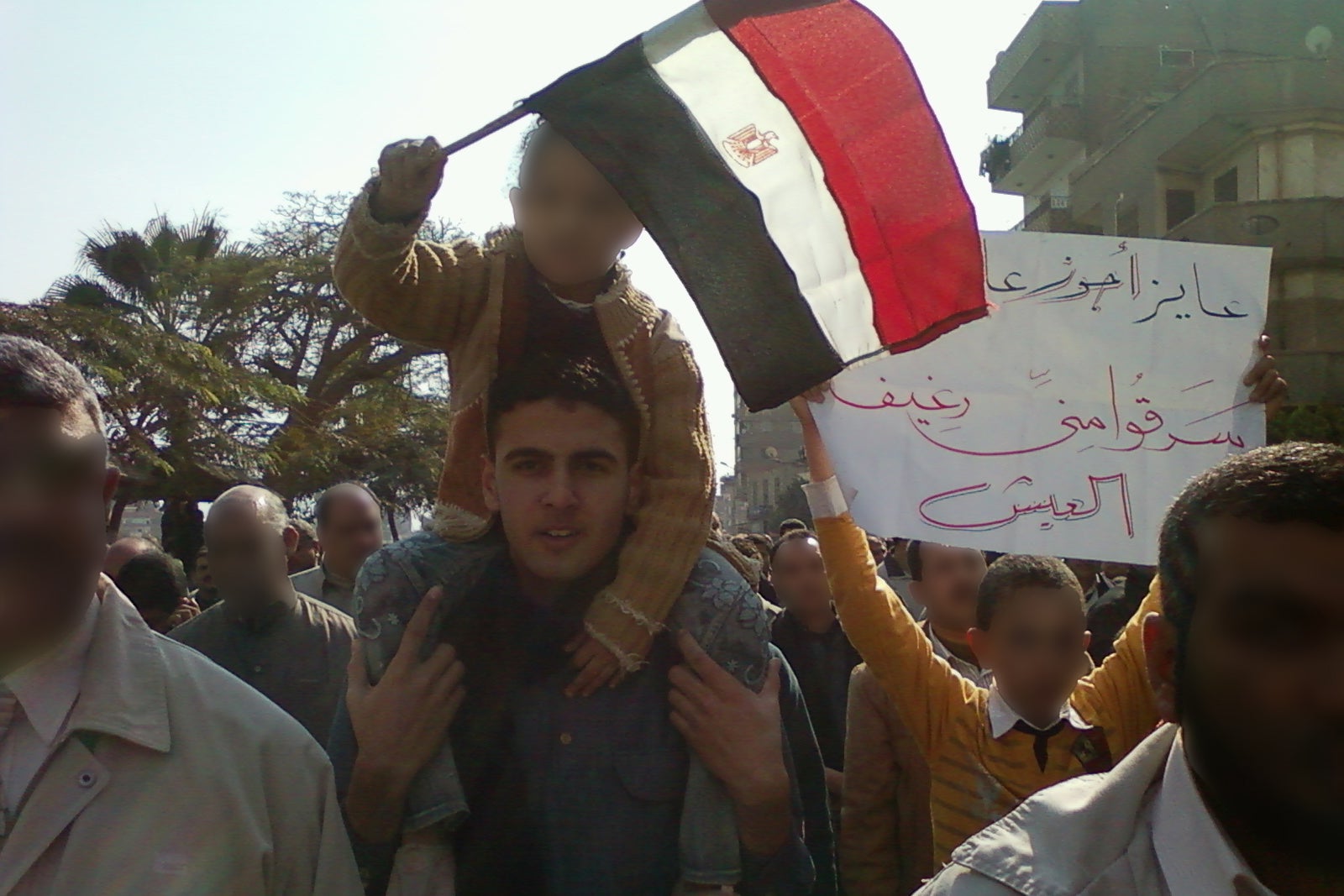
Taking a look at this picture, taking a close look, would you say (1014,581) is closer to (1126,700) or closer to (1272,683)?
(1126,700)

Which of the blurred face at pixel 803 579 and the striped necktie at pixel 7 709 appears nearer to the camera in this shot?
the striped necktie at pixel 7 709

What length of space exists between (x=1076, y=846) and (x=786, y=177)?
125 centimetres

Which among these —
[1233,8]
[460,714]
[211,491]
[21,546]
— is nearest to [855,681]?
[460,714]

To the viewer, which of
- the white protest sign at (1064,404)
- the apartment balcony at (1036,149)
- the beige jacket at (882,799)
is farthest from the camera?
the apartment balcony at (1036,149)

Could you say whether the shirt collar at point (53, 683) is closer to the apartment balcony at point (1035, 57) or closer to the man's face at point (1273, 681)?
the man's face at point (1273, 681)

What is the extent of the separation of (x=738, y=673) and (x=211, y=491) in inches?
599

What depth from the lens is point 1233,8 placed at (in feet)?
104

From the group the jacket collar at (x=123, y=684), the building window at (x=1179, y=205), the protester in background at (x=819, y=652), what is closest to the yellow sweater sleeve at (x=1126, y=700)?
the protester in background at (x=819, y=652)

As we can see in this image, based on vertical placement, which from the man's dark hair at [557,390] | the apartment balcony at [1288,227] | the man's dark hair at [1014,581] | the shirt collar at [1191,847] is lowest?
the apartment balcony at [1288,227]

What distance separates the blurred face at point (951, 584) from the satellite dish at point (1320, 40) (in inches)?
1174

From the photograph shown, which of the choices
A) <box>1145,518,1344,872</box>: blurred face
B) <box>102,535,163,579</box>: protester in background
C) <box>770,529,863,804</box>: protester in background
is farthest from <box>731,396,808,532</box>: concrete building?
<box>1145,518,1344,872</box>: blurred face

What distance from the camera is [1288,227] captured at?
71.1 feet

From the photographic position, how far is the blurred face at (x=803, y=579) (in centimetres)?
452

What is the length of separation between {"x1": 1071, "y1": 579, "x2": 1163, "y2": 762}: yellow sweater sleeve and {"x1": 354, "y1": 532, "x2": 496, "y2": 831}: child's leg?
5.17 ft
